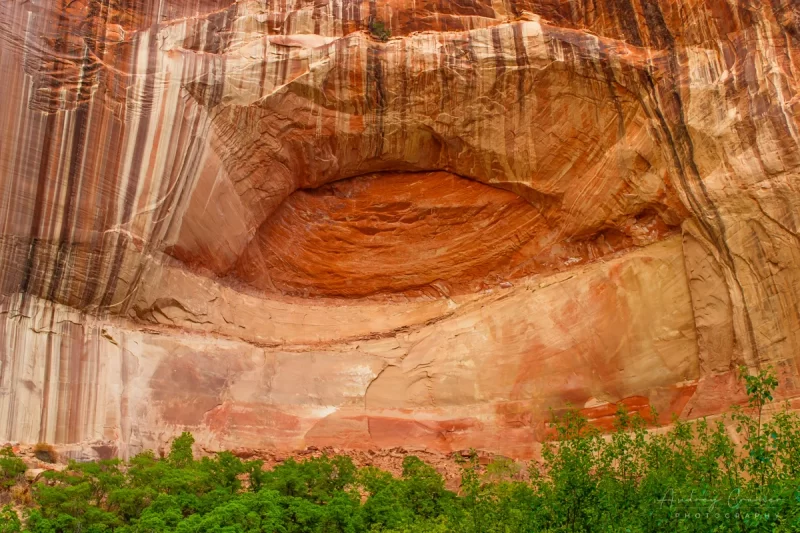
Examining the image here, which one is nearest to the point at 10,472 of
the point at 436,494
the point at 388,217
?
the point at 436,494

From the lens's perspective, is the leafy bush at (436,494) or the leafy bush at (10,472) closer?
the leafy bush at (436,494)

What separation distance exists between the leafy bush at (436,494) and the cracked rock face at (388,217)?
1705 millimetres

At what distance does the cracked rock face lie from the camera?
1277 cm

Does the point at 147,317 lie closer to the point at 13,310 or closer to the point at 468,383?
the point at 13,310

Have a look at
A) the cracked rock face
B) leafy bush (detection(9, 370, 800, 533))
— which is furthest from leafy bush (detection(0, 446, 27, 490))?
the cracked rock face

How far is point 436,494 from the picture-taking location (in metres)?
11.8

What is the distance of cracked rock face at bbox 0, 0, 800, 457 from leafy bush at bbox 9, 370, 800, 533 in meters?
1.71

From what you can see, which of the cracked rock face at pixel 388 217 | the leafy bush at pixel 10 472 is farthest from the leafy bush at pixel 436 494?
the cracked rock face at pixel 388 217

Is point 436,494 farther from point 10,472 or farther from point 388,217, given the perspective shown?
point 388,217

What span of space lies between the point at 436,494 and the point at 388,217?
5.85 metres

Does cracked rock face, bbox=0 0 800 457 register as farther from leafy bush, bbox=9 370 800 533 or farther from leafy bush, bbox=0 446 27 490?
leafy bush, bbox=9 370 800 533

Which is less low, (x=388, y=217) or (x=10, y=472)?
(x=388, y=217)

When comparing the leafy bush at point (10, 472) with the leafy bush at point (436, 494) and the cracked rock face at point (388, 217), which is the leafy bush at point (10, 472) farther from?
the cracked rock face at point (388, 217)

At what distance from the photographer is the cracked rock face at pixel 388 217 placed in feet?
41.9
